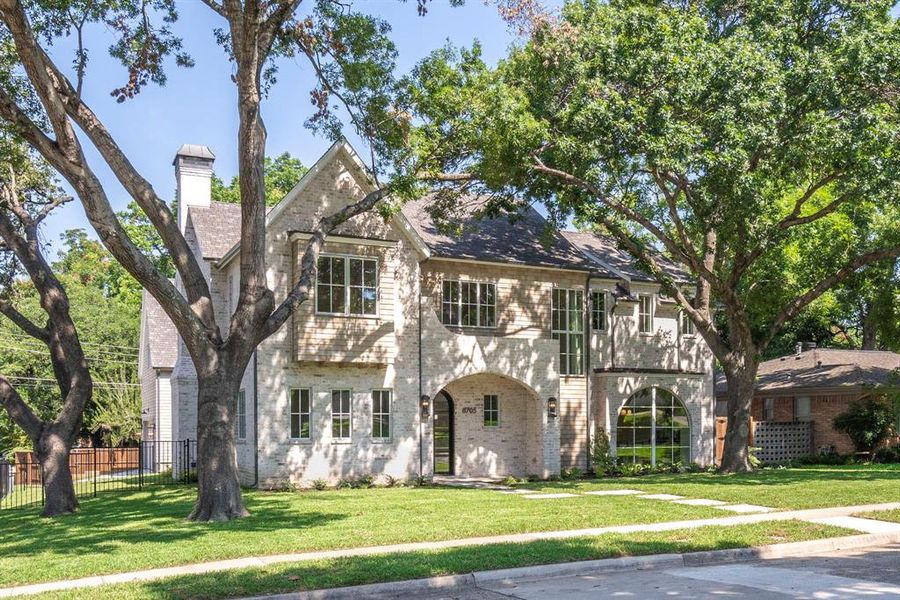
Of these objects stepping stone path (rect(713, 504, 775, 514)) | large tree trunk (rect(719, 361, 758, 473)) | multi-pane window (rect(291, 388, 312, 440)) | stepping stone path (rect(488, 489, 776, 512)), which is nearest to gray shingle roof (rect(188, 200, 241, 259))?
multi-pane window (rect(291, 388, 312, 440))

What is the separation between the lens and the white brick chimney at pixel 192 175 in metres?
27.4

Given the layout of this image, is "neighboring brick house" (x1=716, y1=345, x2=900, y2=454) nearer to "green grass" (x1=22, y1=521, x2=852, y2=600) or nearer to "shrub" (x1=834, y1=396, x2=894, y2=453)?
"shrub" (x1=834, y1=396, x2=894, y2=453)

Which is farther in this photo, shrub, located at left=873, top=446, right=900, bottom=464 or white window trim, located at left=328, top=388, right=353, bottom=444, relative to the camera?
shrub, located at left=873, top=446, right=900, bottom=464

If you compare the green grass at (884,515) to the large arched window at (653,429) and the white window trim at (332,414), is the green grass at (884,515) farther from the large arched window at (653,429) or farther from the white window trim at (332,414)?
the white window trim at (332,414)

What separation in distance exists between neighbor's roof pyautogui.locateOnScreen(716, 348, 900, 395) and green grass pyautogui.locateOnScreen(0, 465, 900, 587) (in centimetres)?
1008

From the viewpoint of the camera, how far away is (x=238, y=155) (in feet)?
49.6

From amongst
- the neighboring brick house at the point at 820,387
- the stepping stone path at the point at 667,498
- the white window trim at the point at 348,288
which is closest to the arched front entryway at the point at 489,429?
the white window trim at the point at 348,288

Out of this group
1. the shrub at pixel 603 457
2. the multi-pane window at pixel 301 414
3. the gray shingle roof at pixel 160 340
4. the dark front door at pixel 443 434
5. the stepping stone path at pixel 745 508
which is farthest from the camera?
the gray shingle roof at pixel 160 340

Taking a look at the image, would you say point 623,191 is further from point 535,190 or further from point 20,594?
point 20,594

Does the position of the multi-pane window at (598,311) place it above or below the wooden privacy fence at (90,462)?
above

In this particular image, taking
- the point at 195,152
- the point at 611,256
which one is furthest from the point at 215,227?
the point at 611,256

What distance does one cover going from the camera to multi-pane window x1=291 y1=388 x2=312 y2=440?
21.4m

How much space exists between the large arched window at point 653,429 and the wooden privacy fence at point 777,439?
3363 millimetres

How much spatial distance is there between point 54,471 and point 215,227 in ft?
33.6
